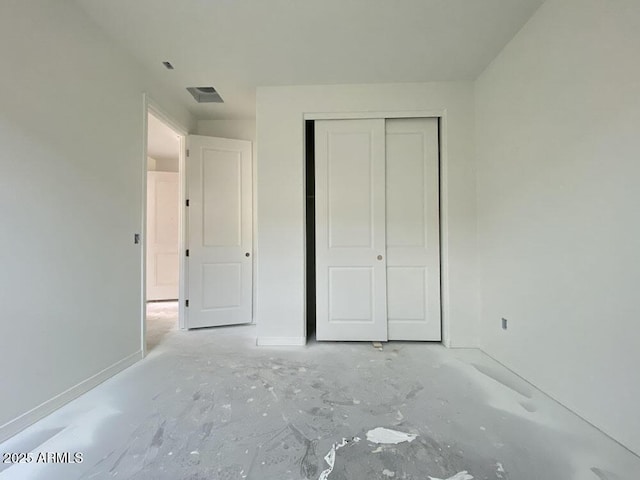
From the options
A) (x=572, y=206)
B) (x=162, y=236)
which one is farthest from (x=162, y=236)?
(x=572, y=206)

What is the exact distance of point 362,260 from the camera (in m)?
2.86

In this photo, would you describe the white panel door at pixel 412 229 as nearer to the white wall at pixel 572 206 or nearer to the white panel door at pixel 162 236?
the white wall at pixel 572 206

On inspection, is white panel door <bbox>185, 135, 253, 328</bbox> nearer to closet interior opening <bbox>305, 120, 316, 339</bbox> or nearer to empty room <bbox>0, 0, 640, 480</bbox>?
empty room <bbox>0, 0, 640, 480</bbox>

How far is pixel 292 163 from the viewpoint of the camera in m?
2.82

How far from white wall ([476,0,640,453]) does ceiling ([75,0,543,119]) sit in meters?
0.32

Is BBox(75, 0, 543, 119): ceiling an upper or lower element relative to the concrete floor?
upper

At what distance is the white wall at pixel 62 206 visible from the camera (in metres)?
1.49

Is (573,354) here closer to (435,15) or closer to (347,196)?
(347,196)

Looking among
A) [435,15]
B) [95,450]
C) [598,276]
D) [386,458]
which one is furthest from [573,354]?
[95,450]

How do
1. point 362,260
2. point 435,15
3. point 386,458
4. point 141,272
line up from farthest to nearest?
point 362,260, point 141,272, point 435,15, point 386,458

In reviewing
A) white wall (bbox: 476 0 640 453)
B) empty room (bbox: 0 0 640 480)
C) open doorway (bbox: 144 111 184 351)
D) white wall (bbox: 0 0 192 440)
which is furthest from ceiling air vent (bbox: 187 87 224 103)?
white wall (bbox: 476 0 640 453)

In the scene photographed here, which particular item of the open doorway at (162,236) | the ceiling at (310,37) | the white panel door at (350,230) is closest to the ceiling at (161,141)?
the open doorway at (162,236)

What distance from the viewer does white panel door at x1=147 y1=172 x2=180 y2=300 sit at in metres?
4.83

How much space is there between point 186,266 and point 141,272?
0.81 meters
